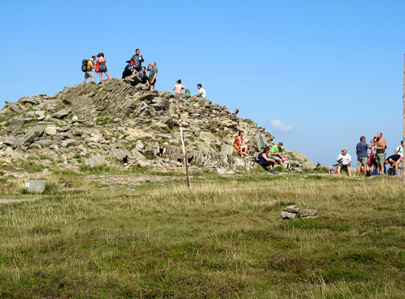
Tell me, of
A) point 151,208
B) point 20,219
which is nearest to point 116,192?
point 151,208

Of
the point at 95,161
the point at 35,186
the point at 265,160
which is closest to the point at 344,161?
the point at 265,160

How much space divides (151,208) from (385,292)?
371 inches

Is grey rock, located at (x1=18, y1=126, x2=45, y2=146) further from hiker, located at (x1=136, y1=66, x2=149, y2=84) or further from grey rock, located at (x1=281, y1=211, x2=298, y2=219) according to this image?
grey rock, located at (x1=281, y1=211, x2=298, y2=219)

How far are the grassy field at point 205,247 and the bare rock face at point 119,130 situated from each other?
11.6m

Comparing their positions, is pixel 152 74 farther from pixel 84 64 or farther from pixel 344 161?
pixel 344 161

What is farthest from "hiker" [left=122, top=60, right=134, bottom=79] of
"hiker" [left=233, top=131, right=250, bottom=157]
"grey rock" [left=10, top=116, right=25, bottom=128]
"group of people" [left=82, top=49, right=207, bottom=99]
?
"hiker" [left=233, top=131, right=250, bottom=157]

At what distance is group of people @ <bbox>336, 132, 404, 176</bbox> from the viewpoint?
2545 centimetres

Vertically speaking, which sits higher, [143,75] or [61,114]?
[143,75]

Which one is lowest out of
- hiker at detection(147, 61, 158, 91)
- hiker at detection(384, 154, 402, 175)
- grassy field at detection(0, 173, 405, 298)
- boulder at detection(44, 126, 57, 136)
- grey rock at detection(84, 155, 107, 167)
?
grassy field at detection(0, 173, 405, 298)

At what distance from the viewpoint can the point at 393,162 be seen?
2584cm

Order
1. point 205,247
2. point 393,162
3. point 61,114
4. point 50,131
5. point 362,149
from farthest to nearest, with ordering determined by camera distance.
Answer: point 61,114
point 50,131
point 362,149
point 393,162
point 205,247

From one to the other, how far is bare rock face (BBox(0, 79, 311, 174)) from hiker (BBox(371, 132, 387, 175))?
313 inches

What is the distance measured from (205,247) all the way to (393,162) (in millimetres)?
19362

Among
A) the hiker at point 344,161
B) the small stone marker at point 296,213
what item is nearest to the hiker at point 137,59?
the hiker at point 344,161
